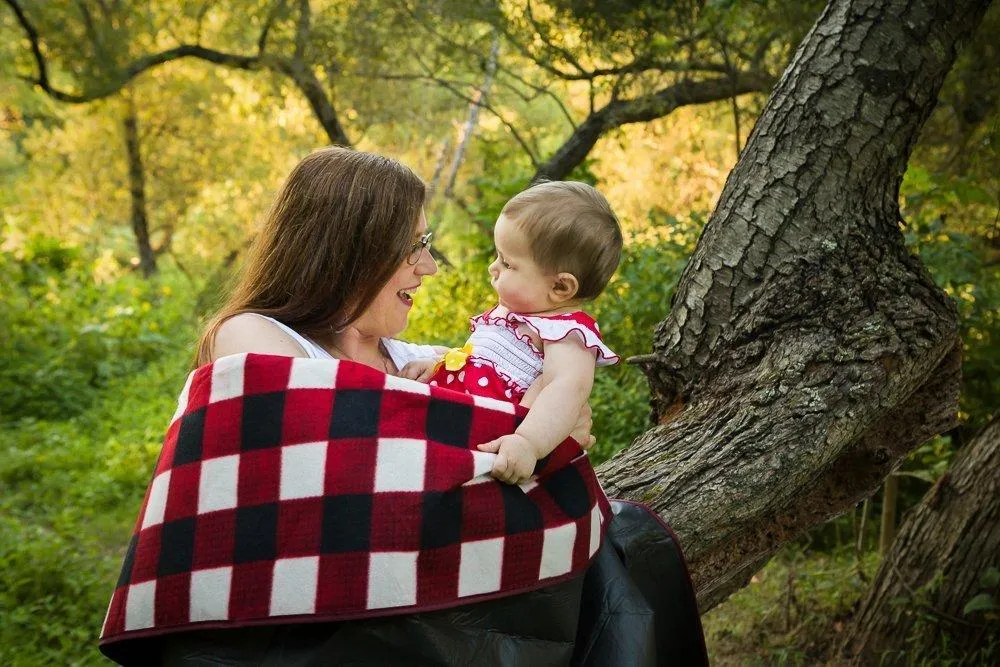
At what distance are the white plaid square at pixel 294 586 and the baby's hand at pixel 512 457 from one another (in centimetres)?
35

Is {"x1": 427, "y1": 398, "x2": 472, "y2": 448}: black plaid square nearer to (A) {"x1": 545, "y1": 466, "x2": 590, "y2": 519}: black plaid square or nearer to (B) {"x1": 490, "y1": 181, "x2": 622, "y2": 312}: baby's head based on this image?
(A) {"x1": 545, "y1": 466, "x2": 590, "y2": 519}: black plaid square

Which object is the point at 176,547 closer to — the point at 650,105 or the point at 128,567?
the point at 128,567

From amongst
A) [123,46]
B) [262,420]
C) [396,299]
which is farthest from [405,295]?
[123,46]

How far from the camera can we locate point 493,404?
1.78 m

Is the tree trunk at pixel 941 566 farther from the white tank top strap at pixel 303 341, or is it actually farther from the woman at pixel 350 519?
the white tank top strap at pixel 303 341

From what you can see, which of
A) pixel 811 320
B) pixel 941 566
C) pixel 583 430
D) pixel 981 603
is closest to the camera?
pixel 583 430

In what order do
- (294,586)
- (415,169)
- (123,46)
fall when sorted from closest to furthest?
(294,586), (123,46), (415,169)

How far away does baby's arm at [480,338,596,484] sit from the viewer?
67.7 inches

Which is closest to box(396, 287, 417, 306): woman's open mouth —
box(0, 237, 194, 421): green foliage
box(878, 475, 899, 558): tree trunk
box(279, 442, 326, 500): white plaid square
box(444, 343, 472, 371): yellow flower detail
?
box(444, 343, 472, 371): yellow flower detail

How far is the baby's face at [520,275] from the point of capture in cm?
199

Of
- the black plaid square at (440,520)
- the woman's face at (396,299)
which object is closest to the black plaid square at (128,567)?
the black plaid square at (440,520)

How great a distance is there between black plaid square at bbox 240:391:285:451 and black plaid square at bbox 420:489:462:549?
0.92ft

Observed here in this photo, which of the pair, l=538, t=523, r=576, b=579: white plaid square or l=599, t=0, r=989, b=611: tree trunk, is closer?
l=538, t=523, r=576, b=579: white plaid square

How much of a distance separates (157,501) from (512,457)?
62cm
